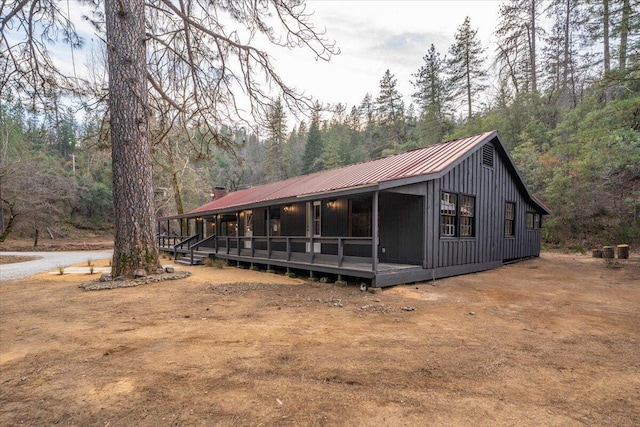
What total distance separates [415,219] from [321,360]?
→ 6.59 metres

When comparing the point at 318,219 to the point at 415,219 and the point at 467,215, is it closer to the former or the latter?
the point at 415,219

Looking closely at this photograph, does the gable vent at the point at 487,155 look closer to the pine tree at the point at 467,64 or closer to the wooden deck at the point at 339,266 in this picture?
the wooden deck at the point at 339,266

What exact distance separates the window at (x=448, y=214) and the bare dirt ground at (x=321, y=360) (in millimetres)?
3058

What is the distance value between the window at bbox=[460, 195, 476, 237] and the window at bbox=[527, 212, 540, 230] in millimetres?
5625

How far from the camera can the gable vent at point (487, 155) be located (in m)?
11.2

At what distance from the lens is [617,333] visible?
4.62 meters

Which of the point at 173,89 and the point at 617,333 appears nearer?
the point at 617,333

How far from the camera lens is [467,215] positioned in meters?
10.6

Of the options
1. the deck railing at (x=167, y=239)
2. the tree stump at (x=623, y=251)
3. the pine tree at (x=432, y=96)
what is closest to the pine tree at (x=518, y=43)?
the pine tree at (x=432, y=96)

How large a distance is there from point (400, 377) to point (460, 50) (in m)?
34.6

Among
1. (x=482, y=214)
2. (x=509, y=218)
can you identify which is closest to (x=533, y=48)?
(x=509, y=218)

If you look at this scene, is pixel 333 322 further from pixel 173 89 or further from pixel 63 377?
pixel 173 89

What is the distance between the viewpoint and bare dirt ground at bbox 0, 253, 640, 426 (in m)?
2.58

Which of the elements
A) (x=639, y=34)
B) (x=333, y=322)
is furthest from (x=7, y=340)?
(x=639, y=34)
